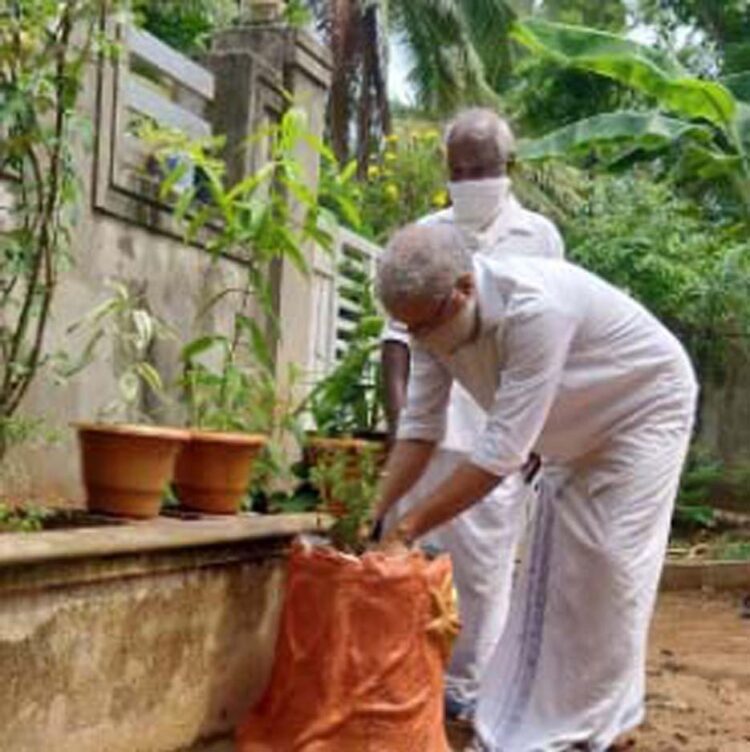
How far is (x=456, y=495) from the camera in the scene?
274cm

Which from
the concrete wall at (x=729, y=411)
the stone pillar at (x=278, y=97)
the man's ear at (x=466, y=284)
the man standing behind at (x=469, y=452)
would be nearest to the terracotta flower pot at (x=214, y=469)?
the man standing behind at (x=469, y=452)

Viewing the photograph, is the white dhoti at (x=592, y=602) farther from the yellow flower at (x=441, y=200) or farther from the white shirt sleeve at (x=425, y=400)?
the yellow flower at (x=441, y=200)

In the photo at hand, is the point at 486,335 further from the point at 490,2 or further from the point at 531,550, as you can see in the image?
the point at 490,2

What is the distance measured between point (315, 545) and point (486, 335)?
649 mm

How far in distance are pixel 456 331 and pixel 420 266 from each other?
0.81 ft

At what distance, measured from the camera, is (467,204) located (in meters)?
3.67

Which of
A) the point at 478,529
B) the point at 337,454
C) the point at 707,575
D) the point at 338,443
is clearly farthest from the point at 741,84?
the point at 478,529

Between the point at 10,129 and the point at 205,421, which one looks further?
the point at 205,421

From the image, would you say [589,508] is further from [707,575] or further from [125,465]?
[707,575]

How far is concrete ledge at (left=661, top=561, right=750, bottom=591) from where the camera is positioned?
715cm

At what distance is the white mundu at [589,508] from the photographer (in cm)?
305

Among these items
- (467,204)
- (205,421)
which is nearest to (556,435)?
(467,204)

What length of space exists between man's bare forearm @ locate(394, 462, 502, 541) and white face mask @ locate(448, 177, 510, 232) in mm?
1119

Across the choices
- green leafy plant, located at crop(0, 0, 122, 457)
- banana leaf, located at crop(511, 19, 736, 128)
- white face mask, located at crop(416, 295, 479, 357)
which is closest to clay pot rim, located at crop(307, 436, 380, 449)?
green leafy plant, located at crop(0, 0, 122, 457)
